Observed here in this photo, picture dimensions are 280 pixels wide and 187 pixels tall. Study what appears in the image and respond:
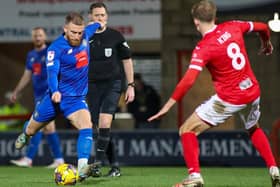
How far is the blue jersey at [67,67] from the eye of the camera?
984 cm

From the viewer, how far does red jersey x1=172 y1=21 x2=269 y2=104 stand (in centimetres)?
867

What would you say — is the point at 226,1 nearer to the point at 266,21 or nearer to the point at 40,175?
the point at 266,21

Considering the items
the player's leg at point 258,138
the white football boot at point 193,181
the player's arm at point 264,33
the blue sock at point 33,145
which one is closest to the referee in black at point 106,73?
the player's arm at point 264,33

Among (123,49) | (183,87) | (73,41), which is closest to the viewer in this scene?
(183,87)

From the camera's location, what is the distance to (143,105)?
17.8 meters

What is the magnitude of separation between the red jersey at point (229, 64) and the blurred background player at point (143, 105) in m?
8.87

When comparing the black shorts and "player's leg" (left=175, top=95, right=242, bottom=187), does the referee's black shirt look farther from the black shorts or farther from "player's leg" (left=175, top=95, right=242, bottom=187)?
"player's leg" (left=175, top=95, right=242, bottom=187)

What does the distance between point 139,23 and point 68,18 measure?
7.57 metres

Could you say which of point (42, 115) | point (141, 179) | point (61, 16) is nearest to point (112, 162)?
point (141, 179)

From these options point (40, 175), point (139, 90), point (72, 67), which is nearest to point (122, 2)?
point (139, 90)

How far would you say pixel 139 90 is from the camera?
17953 mm

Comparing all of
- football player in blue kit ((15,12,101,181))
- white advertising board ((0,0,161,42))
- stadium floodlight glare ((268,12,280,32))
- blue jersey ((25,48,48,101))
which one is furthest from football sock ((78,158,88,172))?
white advertising board ((0,0,161,42))

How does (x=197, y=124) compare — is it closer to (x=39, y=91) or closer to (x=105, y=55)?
(x=105, y=55)

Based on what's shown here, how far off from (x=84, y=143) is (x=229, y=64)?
6.65 ft
